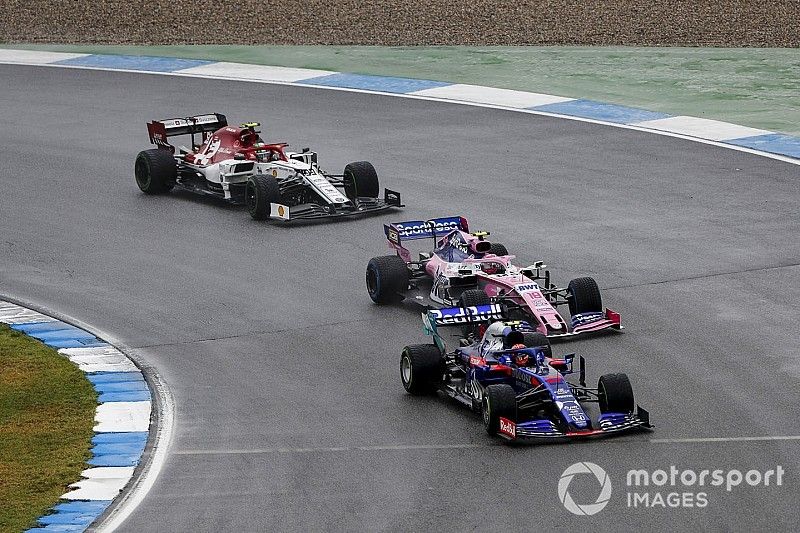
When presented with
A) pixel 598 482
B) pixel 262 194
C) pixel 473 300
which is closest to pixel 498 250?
pixel 473 300

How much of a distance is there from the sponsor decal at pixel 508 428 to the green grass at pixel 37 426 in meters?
3.81

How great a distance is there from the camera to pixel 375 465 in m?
13.1

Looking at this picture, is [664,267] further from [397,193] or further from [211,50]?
[211,50]

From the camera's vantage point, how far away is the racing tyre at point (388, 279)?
17.7 metres

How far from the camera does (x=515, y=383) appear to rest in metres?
14.1

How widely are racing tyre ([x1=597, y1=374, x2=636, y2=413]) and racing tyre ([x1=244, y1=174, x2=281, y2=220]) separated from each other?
917 cm

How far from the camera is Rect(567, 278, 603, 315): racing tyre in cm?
1666

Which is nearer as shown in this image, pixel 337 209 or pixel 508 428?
pixel 508 428

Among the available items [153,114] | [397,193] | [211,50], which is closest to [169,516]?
[397,193]

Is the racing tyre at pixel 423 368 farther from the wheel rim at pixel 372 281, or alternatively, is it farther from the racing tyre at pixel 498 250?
the racing tyre at pixel 498 250

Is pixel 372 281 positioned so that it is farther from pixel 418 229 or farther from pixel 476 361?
pixel 476 361

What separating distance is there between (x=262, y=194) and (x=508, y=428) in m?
9.36

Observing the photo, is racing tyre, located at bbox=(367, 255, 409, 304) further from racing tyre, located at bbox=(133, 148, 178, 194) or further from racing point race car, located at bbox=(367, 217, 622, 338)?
racing tyre, located at bbox=(133, 148, 178, 194)

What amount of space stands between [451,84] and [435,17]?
632cm
